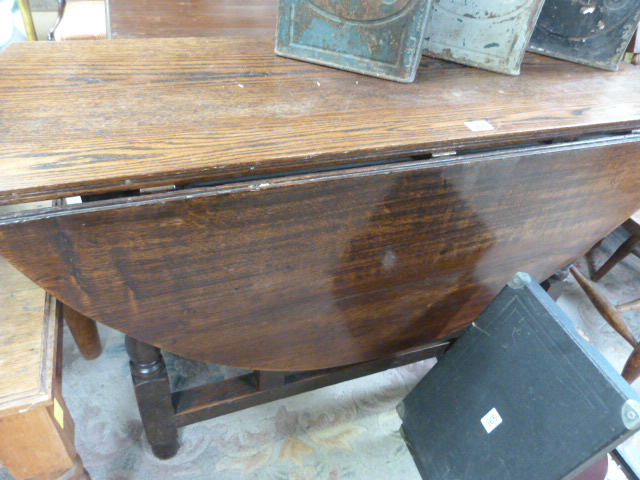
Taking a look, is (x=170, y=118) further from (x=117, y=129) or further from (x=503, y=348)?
(x=503, y=348)

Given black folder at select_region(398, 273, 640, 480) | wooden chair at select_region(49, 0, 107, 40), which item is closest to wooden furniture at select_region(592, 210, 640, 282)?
black folder at select_region(398, 273, 640, 480)

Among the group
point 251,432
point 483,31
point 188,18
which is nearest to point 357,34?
point 483,31

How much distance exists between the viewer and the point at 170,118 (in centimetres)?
73

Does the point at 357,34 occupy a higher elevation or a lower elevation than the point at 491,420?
higher

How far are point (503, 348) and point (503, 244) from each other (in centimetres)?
22

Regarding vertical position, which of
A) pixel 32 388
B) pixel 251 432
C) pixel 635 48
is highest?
pixel 635 48

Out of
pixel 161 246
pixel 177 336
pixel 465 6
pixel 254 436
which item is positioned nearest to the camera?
pixel 161 246

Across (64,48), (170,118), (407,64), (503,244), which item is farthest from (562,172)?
(64,48)

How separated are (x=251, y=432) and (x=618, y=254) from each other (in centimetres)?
138

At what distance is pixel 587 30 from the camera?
1.03 meters

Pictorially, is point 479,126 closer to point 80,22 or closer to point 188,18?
point 188,18

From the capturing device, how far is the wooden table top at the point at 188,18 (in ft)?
3.99

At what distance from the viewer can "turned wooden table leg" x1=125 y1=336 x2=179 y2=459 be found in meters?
0.95

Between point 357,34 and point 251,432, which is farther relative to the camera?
point 251,432
